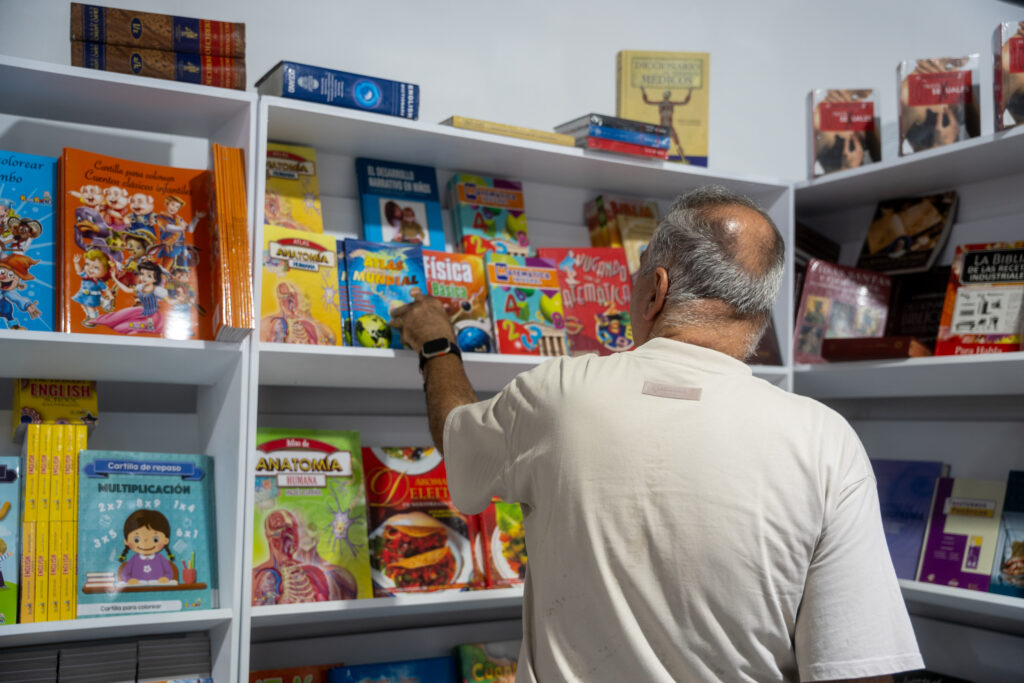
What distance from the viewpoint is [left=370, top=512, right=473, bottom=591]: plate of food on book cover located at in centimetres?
209

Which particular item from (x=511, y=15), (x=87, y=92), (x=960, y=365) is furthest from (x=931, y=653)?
(x=87, y=92)

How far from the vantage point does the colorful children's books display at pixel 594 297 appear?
2367 millimetres

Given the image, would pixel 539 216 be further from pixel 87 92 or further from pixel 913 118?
pixel 87 92

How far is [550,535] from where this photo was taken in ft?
4.69

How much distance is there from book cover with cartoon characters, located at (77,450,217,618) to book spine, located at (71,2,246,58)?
82cm

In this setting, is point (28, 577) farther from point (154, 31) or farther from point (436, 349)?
point (154, 31)

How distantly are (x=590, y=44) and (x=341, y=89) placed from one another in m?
1.09

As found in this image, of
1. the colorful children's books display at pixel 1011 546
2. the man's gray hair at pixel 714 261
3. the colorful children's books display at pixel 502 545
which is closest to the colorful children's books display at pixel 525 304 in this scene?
the colorful children's books display at pixel 502 545

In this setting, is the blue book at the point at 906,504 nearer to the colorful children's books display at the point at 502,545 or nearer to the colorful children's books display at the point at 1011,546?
the colorful children's books display at the point at 1011,546

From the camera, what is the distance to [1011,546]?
217cm

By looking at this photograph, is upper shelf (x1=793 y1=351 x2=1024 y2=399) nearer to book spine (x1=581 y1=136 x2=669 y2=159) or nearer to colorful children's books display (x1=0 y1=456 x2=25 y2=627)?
book spine (x1=581 y1=136 x2=669 y2=159)

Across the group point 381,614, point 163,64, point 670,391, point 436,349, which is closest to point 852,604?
point 670,391

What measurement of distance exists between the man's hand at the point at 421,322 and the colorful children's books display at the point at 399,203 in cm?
30

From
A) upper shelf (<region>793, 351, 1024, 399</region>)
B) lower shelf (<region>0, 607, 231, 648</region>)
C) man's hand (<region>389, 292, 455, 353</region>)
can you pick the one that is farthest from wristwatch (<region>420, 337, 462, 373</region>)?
upper shelf (<region>793, 351, 1024, 399</region>)
